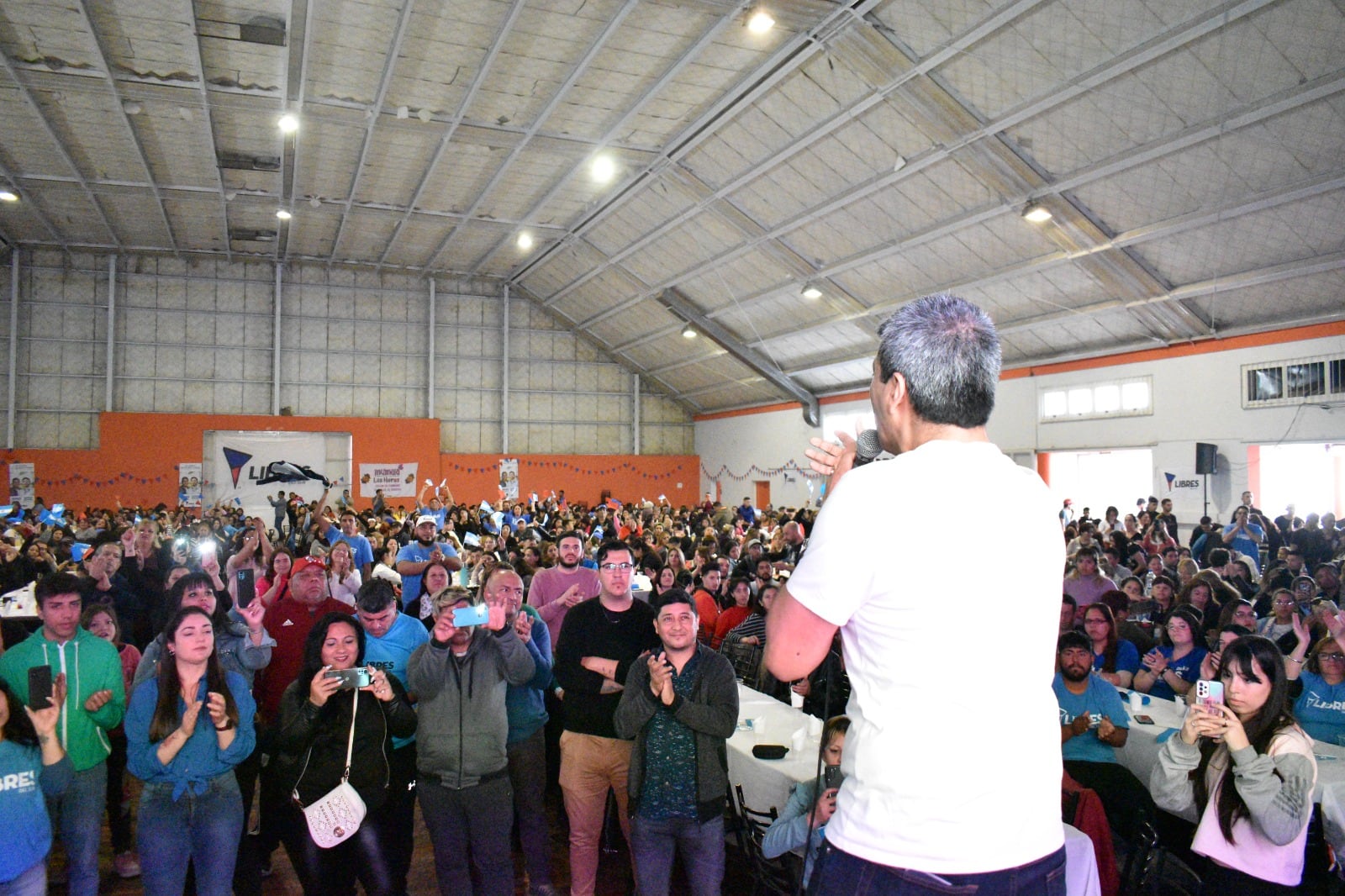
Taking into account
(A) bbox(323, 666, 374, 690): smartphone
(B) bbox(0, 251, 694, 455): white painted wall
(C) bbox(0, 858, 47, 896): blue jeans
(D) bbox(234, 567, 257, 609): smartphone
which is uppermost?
(B) bbox(0, 251, 694, 455): white painted wall

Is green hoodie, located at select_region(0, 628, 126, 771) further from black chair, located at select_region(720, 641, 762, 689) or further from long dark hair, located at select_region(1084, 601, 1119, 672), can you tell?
long dark hair, located at select_region(1084, 601, 1119, 672)

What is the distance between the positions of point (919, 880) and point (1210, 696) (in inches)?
86.2

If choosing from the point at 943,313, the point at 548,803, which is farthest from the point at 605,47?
the point at 943,313

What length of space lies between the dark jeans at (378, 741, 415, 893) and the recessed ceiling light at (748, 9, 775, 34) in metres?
9.39

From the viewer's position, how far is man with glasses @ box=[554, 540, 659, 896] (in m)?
3.92

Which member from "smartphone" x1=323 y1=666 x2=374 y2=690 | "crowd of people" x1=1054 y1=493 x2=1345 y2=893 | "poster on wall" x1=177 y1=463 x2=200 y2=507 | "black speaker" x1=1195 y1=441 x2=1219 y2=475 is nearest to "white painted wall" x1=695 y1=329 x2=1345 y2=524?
"black speaker" x1=1195 y1=441 x2=1219 y2=475

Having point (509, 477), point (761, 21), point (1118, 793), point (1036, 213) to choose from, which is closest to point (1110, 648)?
point (1118, 793)

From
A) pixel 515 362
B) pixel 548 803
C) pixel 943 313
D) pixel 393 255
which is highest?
pixel 393 255

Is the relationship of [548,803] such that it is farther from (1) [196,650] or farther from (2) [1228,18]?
(2) [1228,18]

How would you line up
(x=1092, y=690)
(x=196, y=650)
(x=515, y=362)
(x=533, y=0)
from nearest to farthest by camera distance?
(x=196, y=650)
(x=1092, y=690)
(x=533, y=0)
(x=515, y=362)

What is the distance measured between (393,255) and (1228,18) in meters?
18.3

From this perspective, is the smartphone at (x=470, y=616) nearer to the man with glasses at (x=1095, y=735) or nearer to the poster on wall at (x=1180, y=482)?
the man with glasses at (x=1095, y=735)

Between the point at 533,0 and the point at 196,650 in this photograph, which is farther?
the point at 533,0

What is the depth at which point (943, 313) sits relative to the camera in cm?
122
